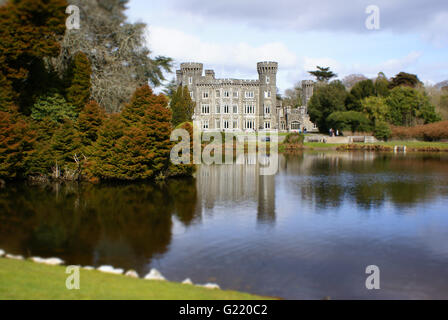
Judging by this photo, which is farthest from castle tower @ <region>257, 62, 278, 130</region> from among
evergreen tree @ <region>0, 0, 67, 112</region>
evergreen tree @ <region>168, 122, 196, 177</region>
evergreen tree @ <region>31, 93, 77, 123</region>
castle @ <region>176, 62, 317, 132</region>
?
evergreen tree @ <region>0, 0, 67, 112</region>

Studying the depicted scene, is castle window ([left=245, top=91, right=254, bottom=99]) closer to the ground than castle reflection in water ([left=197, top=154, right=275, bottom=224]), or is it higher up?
higher up

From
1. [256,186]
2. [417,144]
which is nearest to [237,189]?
[256,186]

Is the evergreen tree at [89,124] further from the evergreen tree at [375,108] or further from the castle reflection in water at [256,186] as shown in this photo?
the evergreen tree at [375,108]

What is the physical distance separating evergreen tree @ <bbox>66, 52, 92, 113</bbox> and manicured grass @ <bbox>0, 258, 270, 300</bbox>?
22.8m

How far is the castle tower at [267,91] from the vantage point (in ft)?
230

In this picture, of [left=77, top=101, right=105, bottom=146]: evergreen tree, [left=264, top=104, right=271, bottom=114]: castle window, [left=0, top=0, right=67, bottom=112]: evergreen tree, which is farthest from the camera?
[left=264, top=104, right=271, bottom=114]: castle window

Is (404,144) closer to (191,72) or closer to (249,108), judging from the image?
(249,108)

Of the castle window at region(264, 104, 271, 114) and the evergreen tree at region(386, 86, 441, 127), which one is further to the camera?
the castle window at region(264, 104, 271, 114)

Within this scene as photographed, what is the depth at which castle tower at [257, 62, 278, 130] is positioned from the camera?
7019 centimetres

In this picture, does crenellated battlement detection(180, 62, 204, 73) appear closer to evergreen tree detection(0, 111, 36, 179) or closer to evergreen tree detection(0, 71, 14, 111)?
evergreen tree detection(0, 71, 14, 111)

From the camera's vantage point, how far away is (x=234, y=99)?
70.2 metres

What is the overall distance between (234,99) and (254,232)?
58478 millimetres

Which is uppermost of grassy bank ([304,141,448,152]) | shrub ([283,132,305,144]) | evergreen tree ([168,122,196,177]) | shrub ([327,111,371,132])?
shrub ([327,111,371,132])
